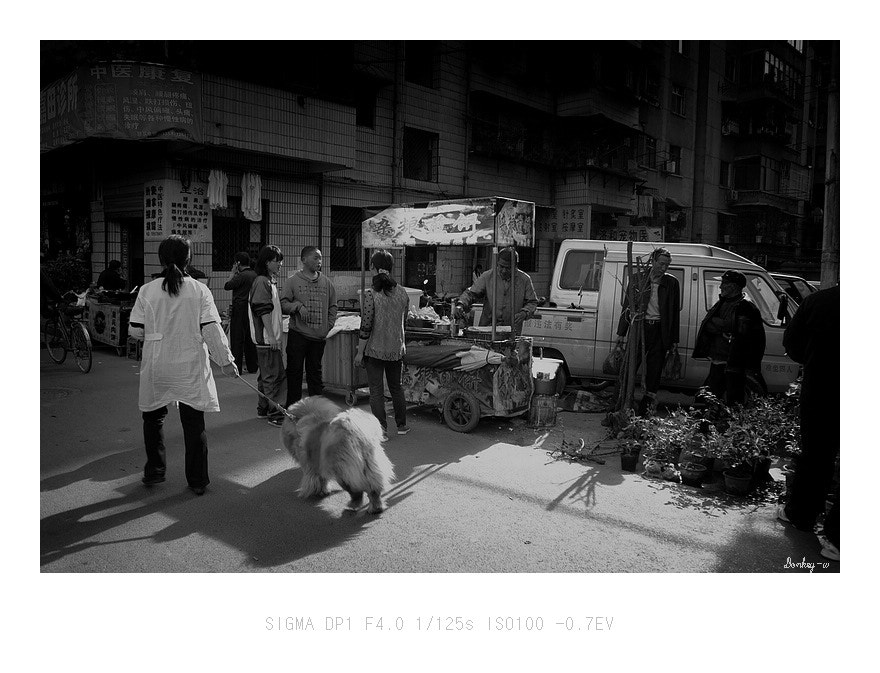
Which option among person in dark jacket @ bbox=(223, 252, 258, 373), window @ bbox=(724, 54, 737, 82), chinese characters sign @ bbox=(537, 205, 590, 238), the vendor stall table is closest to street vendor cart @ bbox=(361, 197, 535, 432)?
person in dark jacket @ bbox=(223, 252, 258, 373)

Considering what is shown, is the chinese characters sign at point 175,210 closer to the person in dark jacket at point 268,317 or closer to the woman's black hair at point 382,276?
the person in dark jacket at point 268,317

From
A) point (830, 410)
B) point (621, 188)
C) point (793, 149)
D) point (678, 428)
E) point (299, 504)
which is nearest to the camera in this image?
point (830, 410)

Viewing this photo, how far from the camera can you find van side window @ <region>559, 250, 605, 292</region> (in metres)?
9.21

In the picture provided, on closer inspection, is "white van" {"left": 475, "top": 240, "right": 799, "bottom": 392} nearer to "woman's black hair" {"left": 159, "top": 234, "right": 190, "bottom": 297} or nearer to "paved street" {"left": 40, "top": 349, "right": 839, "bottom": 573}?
"paved street" {"left": 40, "top": 349, "right": 839, "bottom": 573}

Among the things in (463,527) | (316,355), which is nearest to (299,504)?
(463,527)

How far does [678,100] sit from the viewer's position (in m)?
24.3

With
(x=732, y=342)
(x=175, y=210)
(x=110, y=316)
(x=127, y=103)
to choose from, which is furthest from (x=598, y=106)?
(x=732, y=342)

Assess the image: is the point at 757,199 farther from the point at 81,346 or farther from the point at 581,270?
the point at 81,346

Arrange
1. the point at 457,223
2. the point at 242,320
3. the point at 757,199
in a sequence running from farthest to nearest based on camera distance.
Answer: the point at 757,199, the point at 242,320, the point at 457,223

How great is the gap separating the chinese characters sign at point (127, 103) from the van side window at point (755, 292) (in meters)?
8.33

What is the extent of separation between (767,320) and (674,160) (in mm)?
18310

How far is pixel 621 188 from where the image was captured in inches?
854

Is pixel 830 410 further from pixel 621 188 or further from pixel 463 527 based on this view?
pixel 621 188

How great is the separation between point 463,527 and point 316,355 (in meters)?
3.08
